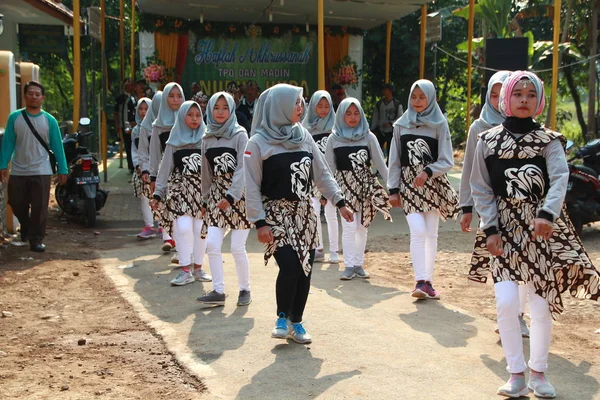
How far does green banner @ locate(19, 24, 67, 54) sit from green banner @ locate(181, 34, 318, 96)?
8.50 feet

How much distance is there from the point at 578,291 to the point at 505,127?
3.23 feet

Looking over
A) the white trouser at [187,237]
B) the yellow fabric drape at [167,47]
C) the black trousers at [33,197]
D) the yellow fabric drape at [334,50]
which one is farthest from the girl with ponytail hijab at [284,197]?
the yellow fabric drape at [334,50]

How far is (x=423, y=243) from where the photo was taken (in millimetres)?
7219

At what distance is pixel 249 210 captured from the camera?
561 centimetres

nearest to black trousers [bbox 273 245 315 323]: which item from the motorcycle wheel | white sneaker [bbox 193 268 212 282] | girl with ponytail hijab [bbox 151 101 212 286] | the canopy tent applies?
girl with ponytail hijab [bbox 151 101 212 286]

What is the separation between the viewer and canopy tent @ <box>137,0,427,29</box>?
1482 centimetres

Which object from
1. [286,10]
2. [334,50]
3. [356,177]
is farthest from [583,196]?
[334,50]

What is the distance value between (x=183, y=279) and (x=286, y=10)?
9.18 m

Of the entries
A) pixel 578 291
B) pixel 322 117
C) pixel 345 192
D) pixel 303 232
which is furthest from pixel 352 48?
pixel 578 291

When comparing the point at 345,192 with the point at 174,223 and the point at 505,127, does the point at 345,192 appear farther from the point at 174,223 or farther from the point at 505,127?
the point at 505,127

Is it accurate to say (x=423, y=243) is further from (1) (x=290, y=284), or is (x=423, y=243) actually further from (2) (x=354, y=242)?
(1) (x=290, y=284)

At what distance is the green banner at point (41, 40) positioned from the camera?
17.0 metres

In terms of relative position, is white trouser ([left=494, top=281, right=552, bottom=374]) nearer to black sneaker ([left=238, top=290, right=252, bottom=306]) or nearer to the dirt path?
the dirt path

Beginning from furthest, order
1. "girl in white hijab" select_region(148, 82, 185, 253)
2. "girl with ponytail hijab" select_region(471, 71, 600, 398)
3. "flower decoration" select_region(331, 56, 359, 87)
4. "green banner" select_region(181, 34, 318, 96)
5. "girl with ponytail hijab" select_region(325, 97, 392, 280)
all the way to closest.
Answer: "flower decoration" select_region(331, 56, 359, 87), "green banner" select_region(181, 34, 318, 96), "girl in white hijab" select_region(148, 82, 185, 253), "girl with ponytail hijab" select_region(325, 97, 392, 280), "girl with ponytail hijab" select_region(471, 71, 600, 398)
